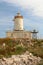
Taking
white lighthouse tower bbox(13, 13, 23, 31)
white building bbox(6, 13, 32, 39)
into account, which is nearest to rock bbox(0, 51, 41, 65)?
white building bbox(6, 13, 32, 39)

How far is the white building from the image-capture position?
31.3m

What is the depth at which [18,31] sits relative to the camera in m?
31.9

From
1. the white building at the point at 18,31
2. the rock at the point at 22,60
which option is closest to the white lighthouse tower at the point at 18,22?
the white building at the point at 18,31

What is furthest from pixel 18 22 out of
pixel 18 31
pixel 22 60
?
pixel 22 60

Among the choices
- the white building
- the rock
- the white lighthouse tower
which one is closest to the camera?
the rock

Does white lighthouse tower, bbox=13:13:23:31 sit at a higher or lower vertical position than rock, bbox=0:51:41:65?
higher

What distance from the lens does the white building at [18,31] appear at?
31261 millimetres

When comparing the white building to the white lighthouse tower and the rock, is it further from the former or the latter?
the rock

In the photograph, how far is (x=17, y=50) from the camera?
16.1 meters

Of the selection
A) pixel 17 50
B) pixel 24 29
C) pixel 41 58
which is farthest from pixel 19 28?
pixel 41 58

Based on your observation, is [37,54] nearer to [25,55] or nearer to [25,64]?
[25,55]

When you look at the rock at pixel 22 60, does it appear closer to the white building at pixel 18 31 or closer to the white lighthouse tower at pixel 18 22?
the white building at pixel 18 31

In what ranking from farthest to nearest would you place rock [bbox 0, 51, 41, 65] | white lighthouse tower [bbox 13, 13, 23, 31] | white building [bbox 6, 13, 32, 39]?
1. white lighthouse tower [bbox 13, 13, 23, 31]
2. white building [bbox 6, 13, 32, 39]
3. rock [bbox 0, 51, 41, 65]

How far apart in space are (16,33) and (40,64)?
1927cm
